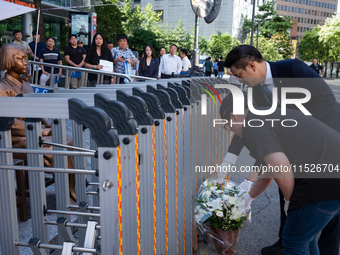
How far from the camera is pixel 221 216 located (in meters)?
2.92

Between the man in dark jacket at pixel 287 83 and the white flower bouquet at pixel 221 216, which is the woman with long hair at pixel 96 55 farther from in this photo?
the man in dark jacket at pixel 287 83

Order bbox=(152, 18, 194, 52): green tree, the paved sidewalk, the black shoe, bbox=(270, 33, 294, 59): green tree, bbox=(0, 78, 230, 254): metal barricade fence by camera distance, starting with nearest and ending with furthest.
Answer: bbox=(0, 78, 230, 254): metal barricade fence, the black shoe, the paved sidewalk, bbox=(152, 18, 194, 52): green tree, bbox=(270, 33, 294, 59): green tree

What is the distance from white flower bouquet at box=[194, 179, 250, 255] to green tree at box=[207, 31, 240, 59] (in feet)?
166

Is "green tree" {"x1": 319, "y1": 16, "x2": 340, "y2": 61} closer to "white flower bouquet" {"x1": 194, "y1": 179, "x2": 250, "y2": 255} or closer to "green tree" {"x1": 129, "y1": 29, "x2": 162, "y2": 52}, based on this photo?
"green tree" {"x1": 129, "y1": 29, "x2": 162, "y2": 52}

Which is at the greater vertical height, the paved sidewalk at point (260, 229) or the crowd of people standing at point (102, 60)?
the crowd of people standing at point (102, 60)

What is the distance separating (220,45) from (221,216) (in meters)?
52.8

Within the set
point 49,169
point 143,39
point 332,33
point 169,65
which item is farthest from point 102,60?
point 332,33

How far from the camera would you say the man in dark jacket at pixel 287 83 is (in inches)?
102

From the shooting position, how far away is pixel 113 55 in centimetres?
780

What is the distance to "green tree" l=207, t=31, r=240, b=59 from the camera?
53.5 meters

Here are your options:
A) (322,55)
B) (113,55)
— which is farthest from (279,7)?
(113,55)

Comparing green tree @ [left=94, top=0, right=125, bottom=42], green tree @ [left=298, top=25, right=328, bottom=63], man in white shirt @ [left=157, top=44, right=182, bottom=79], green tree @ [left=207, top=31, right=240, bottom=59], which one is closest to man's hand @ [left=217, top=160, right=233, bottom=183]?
man in white shirt @ [left=157, top=44, right=182, bottom=79]

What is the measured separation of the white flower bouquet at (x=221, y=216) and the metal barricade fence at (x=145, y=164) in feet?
0.36

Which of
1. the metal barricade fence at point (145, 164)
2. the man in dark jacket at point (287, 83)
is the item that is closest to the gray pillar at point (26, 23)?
the metal barricade fence at point (145, 164)
